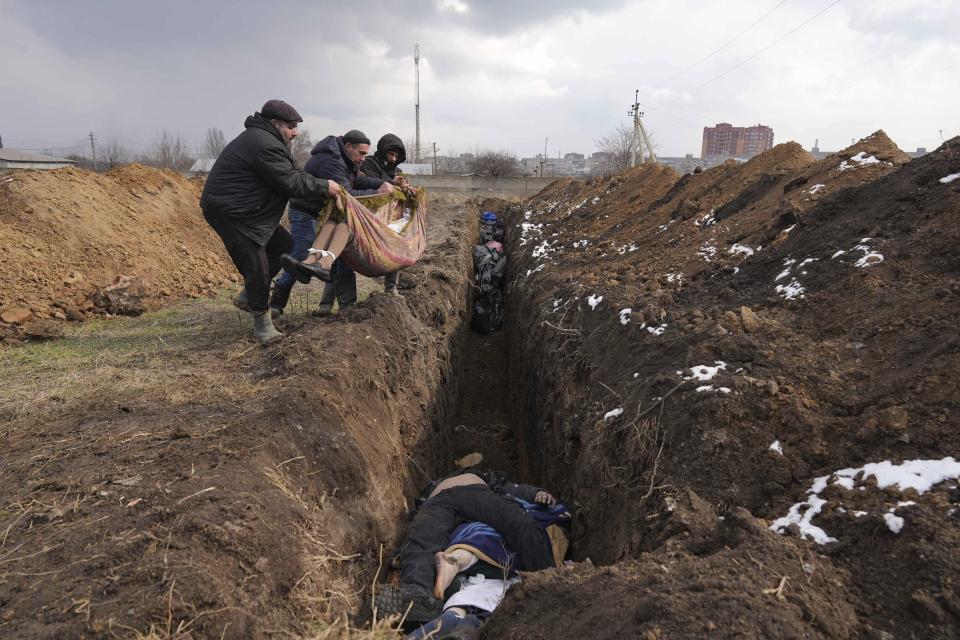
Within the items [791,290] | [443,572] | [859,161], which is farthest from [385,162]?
[859,161]

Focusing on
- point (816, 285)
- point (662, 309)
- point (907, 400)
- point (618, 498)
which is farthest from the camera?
point (662, 309)

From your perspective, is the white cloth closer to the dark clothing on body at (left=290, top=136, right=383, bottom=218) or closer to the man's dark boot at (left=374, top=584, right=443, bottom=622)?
the man's dark boot at (left=374, top=584, right=443, bottom=622)

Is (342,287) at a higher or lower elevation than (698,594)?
higher

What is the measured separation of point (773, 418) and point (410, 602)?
2.08m

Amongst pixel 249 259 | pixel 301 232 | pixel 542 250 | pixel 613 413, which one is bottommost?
pixel 613 413

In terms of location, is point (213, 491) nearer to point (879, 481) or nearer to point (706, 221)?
point (879, 481)

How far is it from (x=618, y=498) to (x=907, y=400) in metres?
1.50

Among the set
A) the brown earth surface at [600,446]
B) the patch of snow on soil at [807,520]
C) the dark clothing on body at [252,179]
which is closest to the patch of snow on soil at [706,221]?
the brown earth surface at [600,446]

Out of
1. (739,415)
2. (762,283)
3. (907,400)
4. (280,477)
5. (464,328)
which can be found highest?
(762,283)

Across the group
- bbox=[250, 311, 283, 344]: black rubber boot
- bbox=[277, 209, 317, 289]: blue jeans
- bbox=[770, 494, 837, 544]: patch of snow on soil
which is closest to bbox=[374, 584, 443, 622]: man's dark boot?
bbox=[770, 494, 837, 544]: patch of snow on soil

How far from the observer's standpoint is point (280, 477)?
2.80m

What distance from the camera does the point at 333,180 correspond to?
4848 mm

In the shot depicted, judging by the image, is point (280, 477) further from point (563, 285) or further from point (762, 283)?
point (563, 285)

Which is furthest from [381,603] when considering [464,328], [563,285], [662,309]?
[464,328]
